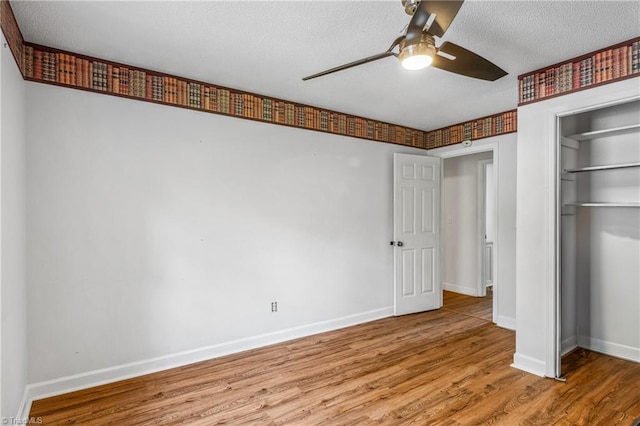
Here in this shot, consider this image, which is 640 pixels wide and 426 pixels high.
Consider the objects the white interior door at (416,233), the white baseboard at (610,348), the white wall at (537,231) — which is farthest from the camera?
the white interior door at (416,233)

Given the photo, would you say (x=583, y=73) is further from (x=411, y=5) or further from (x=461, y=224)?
(x=461, y=224)

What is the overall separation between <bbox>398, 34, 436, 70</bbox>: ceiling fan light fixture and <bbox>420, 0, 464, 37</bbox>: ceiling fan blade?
60mm

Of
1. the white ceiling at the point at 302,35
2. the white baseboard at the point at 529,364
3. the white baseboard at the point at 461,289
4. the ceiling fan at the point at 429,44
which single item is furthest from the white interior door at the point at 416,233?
the ceiling fan at the point at 429,44

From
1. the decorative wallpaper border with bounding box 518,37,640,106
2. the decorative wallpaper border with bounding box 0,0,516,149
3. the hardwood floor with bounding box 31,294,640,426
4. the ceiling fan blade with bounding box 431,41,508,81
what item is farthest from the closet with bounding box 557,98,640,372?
the ceiling fan blade with bounding box 431,41,508,81

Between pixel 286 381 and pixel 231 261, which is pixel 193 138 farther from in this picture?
pixel 286 381

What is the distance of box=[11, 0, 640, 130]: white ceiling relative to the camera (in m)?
1.92

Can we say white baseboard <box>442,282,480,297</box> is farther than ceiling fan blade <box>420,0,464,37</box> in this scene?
Yes

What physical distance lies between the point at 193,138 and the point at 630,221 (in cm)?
406

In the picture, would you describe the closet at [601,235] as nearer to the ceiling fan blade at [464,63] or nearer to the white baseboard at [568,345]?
the white baseboard at [568,345]

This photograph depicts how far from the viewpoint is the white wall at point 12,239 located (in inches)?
68.3

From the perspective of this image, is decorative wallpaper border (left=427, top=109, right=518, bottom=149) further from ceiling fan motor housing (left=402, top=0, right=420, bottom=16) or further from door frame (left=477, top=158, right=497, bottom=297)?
ceiling fan motor housing (left=402, top=0, right=420, bottom=16)

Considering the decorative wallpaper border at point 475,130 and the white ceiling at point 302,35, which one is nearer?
the white ceiling at point 302,35

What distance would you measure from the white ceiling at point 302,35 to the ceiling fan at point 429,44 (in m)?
0.30

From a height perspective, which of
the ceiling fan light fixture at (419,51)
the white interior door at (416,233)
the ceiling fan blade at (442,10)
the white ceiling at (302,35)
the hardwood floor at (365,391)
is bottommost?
the hardwood floor at (365,391)
